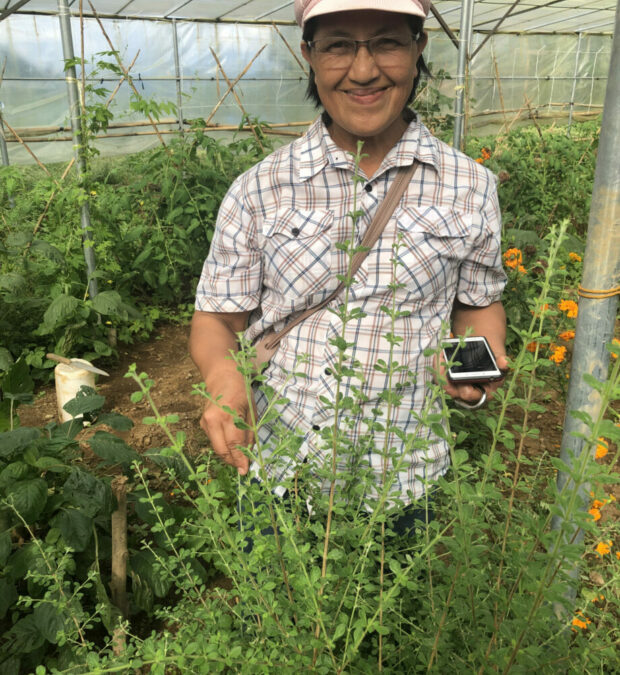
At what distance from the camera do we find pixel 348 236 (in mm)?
1479

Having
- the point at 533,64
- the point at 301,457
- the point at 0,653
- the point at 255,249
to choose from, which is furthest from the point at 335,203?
the point at 533,64

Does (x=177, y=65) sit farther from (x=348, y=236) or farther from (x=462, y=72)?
(x=348, y=236)

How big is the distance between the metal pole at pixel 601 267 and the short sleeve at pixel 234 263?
0.81m

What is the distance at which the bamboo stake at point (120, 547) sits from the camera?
1.75 meters

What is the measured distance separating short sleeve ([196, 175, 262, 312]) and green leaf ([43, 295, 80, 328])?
7.46 feet

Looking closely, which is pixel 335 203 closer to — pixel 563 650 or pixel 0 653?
pixel 563 650

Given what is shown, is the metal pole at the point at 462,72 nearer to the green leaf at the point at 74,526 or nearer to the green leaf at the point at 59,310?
the green leaf at the point at 59,310

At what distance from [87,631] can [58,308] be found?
2104 mm

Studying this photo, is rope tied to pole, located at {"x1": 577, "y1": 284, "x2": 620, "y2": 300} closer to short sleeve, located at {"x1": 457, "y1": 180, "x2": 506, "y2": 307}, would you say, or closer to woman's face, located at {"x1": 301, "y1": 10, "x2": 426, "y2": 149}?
short sleeve, located at {"x1": 457, "y1": 180, "x2": 506, "y2": 307}

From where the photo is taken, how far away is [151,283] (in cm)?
434

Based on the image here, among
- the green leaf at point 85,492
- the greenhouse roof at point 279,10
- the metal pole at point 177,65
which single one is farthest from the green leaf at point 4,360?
the metal pole at point 177,65

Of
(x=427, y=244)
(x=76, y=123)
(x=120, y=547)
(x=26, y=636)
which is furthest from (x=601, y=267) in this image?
(x=76, y=123)

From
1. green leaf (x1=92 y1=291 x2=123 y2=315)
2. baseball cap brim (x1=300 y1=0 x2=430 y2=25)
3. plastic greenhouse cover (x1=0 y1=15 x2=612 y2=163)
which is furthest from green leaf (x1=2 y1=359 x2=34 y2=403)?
plastic greenhouse cover (x1=0 y1=15 x2=612 y2=163)

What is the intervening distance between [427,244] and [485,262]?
0.21 metres
